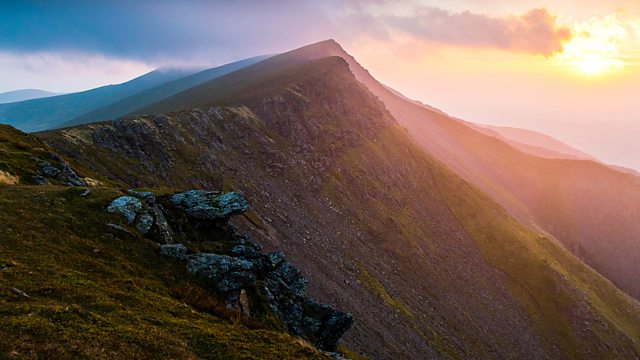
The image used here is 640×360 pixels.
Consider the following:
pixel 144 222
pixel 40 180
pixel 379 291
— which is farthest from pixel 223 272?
pixel 379 291

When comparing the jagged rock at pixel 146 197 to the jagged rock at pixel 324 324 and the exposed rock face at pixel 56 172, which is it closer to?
the exposed rock face at pixel 56 172

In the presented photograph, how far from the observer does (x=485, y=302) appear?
124 m

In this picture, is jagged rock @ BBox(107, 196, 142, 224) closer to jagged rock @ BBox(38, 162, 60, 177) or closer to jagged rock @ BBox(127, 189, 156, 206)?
jagged rock @ BBox(127, 189, 156, 206)

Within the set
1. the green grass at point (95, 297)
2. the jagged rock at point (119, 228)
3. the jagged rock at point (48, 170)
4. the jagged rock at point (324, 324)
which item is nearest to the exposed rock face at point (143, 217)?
the green grass at point (95, 297)

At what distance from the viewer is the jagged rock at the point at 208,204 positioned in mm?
45469

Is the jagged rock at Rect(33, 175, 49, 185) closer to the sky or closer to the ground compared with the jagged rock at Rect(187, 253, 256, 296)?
closer to the sky

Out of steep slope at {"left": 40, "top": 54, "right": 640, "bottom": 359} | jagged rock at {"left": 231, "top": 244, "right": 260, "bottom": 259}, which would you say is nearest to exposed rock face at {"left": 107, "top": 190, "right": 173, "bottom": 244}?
Answer: jagged rock at {"left": 231, "top": 244, "right": 260, "bottom": 259}

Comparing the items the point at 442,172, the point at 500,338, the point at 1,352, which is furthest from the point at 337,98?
the point at 1,352

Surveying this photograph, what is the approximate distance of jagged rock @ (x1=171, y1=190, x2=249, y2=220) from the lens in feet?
149

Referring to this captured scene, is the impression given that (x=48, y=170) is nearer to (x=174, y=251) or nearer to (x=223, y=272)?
(x=174, y=251)

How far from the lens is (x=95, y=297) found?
2623cm

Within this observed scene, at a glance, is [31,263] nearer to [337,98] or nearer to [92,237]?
[92,237]

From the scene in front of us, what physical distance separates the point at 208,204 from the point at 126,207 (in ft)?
33.4

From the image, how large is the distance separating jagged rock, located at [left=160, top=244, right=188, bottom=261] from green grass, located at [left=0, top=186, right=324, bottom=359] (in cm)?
76
